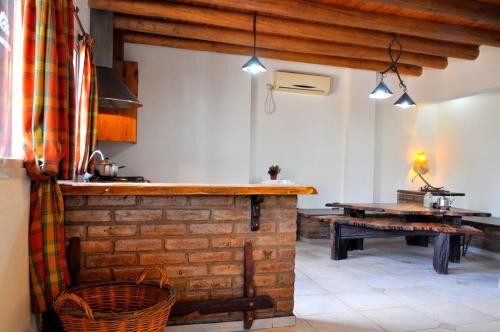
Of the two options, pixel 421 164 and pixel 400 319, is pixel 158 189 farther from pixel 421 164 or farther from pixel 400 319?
pixel 421 164

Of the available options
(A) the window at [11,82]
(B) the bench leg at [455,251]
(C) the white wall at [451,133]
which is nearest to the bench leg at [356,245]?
(B) the bench leg at [455,251]

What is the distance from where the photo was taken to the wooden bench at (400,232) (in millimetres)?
3785

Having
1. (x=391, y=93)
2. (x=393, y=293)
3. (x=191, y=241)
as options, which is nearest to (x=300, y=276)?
(x=393, y=293)

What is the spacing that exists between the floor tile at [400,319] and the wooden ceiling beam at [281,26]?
3.22 metres

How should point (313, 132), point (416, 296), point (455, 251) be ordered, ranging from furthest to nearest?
point (313, 132)
point (455, 251)
point (416, 296)

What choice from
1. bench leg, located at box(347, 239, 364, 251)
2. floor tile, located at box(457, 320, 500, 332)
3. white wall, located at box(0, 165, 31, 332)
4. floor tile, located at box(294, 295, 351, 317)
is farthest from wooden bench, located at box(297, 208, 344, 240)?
white wall, located at box(0, 165, 31, 332)

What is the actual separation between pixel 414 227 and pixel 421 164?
2952mm

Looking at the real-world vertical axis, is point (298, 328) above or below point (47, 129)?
below

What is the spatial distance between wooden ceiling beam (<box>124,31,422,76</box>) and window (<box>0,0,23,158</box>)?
3.28 m

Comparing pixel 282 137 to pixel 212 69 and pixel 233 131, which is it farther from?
pixel 212 69

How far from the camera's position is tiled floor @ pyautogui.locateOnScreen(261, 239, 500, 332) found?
250 centimetres

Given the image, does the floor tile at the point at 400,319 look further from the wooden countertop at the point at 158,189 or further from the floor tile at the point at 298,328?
the wooden countertop at the point at 158,189

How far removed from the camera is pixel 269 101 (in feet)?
18.9

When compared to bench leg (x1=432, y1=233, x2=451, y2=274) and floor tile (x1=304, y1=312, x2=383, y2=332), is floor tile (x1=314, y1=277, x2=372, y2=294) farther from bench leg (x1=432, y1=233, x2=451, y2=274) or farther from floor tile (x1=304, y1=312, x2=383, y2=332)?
bench leg (x1=432, y1=233, x2=451, y2=274)
